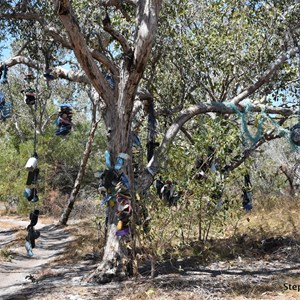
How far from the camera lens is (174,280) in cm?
546

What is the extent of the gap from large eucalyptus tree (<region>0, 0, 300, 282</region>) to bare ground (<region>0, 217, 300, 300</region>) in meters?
0.51

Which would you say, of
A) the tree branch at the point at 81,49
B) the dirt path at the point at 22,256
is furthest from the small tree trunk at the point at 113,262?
the tree branch at the point at 81,49

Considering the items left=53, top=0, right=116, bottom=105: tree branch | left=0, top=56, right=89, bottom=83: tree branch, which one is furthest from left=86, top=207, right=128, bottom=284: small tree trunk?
left=0, top=56, right=89, bottom=83: tree branch

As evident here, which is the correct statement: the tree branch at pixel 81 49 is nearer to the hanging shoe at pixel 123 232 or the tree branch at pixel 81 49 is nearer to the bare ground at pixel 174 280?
the hanging shoe at pixel 123 232

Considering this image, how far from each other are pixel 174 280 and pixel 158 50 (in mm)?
5105

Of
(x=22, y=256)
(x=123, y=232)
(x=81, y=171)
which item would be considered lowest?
(x=22, y=256)

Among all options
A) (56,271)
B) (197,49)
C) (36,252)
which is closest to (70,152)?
(36,252)

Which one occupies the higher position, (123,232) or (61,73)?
(61,73)

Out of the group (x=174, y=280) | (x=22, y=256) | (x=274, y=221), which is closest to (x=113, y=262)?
(x=174, y=280)

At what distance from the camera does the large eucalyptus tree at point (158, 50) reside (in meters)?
5.42

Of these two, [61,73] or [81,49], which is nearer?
[81,49]

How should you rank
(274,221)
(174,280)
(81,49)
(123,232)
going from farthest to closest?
(274,221)
(174,280)
(123,232)
(81,49)

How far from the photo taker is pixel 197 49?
936cm

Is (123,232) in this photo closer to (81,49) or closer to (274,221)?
(81,49)
